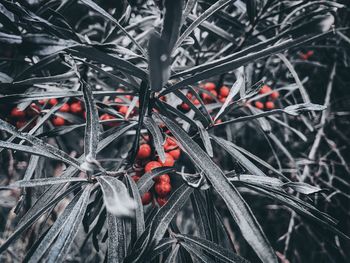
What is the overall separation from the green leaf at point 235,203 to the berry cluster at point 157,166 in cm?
13

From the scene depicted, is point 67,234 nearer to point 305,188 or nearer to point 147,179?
point 147,179

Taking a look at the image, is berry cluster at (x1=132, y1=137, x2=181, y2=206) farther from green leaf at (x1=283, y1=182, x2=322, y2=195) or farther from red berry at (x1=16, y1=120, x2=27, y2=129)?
red berry at (x1=16, y1=120, x2=27, y2=129)

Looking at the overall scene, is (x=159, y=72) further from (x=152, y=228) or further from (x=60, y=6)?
(x=60, y=6)

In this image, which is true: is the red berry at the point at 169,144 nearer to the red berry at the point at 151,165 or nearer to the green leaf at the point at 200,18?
the red berry at the point at 151,165

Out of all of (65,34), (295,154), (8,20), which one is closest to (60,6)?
(8,20)

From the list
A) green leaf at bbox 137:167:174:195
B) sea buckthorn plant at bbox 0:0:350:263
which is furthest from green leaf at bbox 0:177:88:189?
green leaf at bbox 137:167:174:195

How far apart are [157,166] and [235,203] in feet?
0.93

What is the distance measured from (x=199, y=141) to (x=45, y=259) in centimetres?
44

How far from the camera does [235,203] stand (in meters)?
0.45

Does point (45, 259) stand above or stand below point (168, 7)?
below

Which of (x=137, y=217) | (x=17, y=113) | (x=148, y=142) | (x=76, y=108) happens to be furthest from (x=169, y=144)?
(x=17, y=113)

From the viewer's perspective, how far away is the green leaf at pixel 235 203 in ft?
1.34

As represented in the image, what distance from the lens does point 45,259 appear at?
17.4 inches

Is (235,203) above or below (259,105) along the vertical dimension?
below
